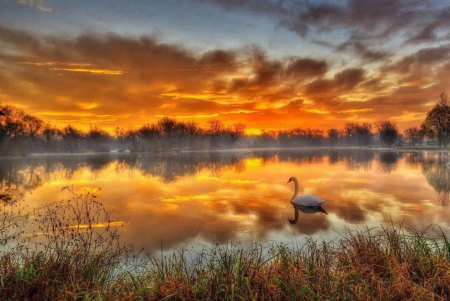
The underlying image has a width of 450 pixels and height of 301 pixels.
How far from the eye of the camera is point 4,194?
618 inches

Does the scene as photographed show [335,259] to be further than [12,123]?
No

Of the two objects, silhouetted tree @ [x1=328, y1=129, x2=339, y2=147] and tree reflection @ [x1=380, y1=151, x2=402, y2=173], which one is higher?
silhouetted tree @ [x1=328, y1=129, x2=339, y2=147]

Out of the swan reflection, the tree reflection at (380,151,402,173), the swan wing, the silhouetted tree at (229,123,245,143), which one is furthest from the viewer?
the silhouetted tree at (229,123,245,143)

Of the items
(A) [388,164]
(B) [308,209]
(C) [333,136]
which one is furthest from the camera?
(C) [333,136]

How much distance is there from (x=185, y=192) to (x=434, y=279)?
13977mm

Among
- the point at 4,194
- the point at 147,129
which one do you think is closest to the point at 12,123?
the point at 147,129

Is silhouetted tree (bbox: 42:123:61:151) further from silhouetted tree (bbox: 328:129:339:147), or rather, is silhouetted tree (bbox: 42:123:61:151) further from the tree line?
silhouetted tree (bbox: 328:129:339:147)

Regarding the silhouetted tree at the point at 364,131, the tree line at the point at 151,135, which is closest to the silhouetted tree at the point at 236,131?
the tree line at the point at 151,135

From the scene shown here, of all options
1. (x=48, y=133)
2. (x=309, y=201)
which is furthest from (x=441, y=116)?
(x=48, y=133)

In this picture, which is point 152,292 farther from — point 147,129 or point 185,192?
point 147,129

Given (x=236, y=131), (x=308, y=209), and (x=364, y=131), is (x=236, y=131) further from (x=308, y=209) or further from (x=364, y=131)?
(x=308, y=209)

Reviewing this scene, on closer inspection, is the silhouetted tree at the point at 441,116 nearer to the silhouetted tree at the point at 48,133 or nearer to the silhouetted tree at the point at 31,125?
the silhouetted tree at the point at 31,125

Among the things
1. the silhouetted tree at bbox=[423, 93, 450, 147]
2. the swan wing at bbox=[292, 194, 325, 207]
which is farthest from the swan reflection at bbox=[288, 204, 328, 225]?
the silhouetted tree at bbox=[423, 93, 450, 147]

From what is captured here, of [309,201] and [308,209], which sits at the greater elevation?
[309,201]
